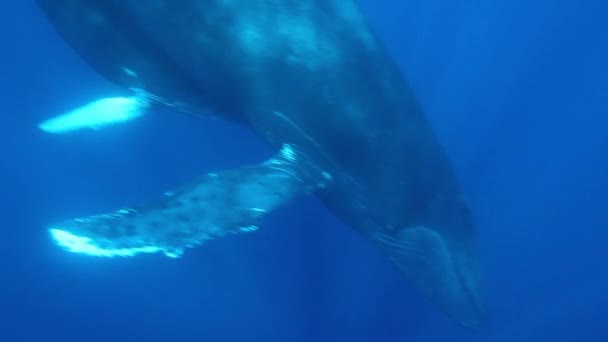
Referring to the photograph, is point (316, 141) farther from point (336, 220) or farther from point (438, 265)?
point (336, 220)

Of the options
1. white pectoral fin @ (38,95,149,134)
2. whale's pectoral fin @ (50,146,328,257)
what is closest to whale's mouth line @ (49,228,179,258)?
whale's pectoral fin @ (50,146,328,257)

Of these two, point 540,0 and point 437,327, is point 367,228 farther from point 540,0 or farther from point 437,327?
point 540,0

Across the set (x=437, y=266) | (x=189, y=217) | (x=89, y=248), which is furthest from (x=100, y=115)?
(x=437, y=266)

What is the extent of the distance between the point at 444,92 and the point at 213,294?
16.8 ft

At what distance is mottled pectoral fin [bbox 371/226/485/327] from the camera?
7375mm

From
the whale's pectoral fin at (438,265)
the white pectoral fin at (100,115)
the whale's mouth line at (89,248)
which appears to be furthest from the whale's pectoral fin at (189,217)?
the white pectoral fin at (100,115)

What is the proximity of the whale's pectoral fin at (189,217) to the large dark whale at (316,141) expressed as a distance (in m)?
0.01

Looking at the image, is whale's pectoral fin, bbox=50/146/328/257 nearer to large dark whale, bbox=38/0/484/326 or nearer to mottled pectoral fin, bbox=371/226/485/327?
large dark whale, bbox=38/0/484/326

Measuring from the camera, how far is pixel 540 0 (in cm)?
1109

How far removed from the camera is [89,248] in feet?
19.5

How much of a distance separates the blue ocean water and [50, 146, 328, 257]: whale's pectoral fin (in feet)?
10.8

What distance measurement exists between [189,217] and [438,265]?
2875 millimetres

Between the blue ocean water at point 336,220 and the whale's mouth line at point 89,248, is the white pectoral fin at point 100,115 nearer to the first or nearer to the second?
the blue ocean water at point 336,220

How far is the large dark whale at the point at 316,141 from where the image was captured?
6.52 meters
